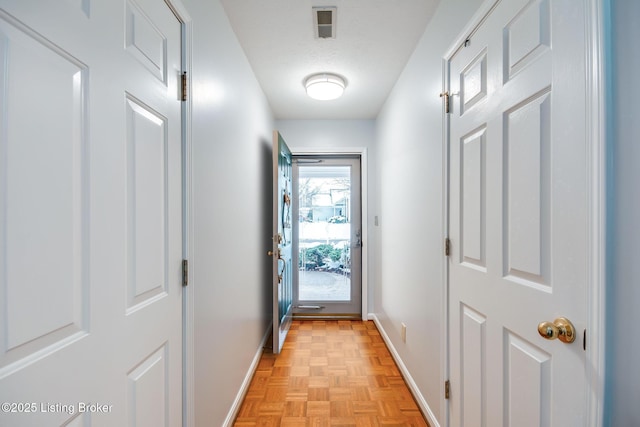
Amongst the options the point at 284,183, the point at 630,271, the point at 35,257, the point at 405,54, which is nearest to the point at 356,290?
the point at 284,183

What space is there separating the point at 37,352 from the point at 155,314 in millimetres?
421

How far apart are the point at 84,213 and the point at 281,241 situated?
7.08 feet

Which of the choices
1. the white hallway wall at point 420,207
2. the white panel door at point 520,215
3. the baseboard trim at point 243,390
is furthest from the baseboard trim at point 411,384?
the baseboard trim at point 243,390

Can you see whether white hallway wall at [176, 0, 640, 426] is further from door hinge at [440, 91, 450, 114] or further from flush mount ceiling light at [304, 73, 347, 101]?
flush mount ceiling light at [304, 73, 347, 101]

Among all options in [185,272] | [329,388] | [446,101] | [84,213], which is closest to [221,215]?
[185,272]

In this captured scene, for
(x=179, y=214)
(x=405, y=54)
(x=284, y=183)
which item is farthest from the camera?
(x=284, y=183)

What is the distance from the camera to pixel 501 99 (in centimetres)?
108

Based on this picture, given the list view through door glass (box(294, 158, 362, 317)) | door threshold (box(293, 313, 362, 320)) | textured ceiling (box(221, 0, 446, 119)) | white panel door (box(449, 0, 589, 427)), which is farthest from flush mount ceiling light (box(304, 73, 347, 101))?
door threshold (box(293, 313, 362, 320))

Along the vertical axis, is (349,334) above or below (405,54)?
below

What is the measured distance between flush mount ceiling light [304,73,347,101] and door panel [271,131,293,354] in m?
0.49

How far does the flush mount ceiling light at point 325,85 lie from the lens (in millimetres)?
2506

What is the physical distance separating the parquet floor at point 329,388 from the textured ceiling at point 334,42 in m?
2.40

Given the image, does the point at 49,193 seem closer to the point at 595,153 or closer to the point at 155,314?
the point at 155,314

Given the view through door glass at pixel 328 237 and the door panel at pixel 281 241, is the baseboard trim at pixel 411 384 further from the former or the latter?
the door panel at pixel 281 241
